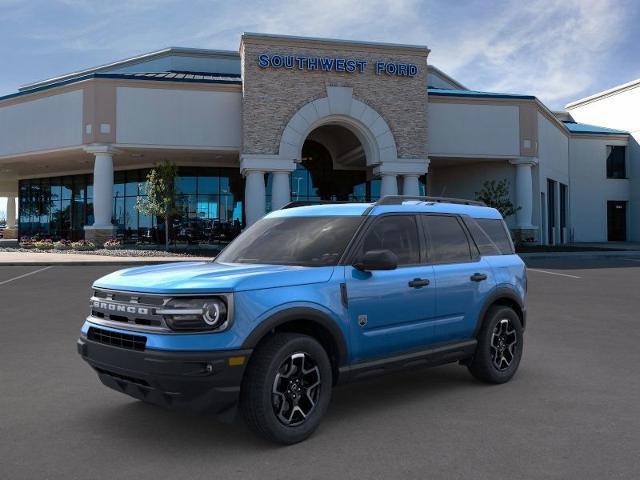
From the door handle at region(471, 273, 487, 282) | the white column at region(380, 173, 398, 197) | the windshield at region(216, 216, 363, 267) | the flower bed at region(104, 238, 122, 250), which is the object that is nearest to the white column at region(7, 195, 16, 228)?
the flower bed at region(104, 238, 122, 250)

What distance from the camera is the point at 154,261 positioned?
953 inches

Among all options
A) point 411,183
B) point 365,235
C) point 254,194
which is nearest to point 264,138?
point 254,194

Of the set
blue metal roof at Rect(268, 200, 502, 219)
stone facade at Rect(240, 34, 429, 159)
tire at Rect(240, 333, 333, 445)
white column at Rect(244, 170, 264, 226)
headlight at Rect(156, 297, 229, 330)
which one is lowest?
tire at Rect(240, 333, 333, 445)

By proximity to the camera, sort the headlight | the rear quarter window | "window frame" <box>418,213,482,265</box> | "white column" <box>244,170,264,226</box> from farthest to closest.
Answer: "white column" <box>244,170,264,226</box>, the rear quarter window, "window frame" <box>418,213,482,265</box>, the headlight

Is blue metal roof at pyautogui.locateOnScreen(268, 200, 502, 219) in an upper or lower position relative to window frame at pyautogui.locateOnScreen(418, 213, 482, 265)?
upper

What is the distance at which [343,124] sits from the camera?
101 ft

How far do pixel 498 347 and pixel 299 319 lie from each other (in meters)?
2.65

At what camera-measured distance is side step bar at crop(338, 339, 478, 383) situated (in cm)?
470

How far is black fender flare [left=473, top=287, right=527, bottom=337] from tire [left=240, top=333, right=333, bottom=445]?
1.99m

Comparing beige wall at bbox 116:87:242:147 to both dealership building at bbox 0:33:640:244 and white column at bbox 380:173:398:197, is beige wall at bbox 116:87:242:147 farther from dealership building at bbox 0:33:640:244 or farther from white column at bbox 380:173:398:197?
white column at bbox 380:173:398:197

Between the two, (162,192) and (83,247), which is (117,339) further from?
(83,247)

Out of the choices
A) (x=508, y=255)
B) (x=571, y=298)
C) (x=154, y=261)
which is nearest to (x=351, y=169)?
(x=154, y=261)

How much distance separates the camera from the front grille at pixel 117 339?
414 cm

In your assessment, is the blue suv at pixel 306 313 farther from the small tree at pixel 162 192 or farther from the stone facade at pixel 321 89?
the small tree at pixel 162 192
